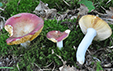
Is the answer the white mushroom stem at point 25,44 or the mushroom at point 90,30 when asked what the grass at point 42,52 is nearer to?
the white mushroom stem at point 25,44

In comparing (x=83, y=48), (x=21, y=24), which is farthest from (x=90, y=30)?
(x=21, y=24)

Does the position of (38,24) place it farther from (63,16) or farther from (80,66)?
(63,16)

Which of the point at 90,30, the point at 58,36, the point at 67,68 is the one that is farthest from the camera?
the point at 90,30

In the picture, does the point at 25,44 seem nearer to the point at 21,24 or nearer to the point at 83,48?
the point at 21,24

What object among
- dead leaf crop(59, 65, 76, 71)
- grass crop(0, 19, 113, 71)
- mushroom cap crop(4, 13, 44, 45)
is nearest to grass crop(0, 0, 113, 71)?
grass crop(0, 19, 113, 71)

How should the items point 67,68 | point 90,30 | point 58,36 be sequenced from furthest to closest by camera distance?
point 90,30, point 58,36, point 67,68

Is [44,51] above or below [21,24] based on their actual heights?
below

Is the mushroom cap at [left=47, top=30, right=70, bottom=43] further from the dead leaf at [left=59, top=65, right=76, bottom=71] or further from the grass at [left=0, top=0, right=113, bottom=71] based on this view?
the dead leaf at [left=59, top=65, right=76, bottom=71]
